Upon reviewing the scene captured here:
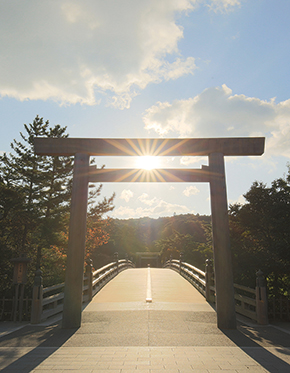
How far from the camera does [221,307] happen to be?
6.31 meters

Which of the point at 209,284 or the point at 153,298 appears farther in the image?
the point at 209,284

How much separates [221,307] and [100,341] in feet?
9.79

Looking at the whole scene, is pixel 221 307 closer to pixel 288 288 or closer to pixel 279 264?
pixel 279 264

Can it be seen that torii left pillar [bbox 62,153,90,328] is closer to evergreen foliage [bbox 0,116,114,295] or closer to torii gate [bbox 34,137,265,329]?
torii gate [bbox 34,137,265,329]

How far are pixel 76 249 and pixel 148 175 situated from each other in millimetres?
2859

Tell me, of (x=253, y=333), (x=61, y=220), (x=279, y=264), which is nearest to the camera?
(x=253, y=333)

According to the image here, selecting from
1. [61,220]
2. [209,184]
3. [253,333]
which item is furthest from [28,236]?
[253,333]

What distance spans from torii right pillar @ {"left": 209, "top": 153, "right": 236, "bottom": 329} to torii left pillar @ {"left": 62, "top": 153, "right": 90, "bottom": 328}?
134 inches

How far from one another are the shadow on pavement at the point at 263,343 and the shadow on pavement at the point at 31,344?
142 inches

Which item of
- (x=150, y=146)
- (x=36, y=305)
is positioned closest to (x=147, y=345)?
(x=36, y=305)

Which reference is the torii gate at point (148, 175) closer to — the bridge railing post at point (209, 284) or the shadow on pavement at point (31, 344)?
the shadow on pavement at point (31, 344)

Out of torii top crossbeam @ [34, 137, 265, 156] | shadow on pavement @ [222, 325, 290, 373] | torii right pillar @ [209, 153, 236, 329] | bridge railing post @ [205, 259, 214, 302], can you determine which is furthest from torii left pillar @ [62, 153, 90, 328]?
bridge railing post @ [205, 259, 214, 302]

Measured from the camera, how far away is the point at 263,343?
526cm

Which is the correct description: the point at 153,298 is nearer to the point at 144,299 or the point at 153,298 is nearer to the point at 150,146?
the point at 144,299
